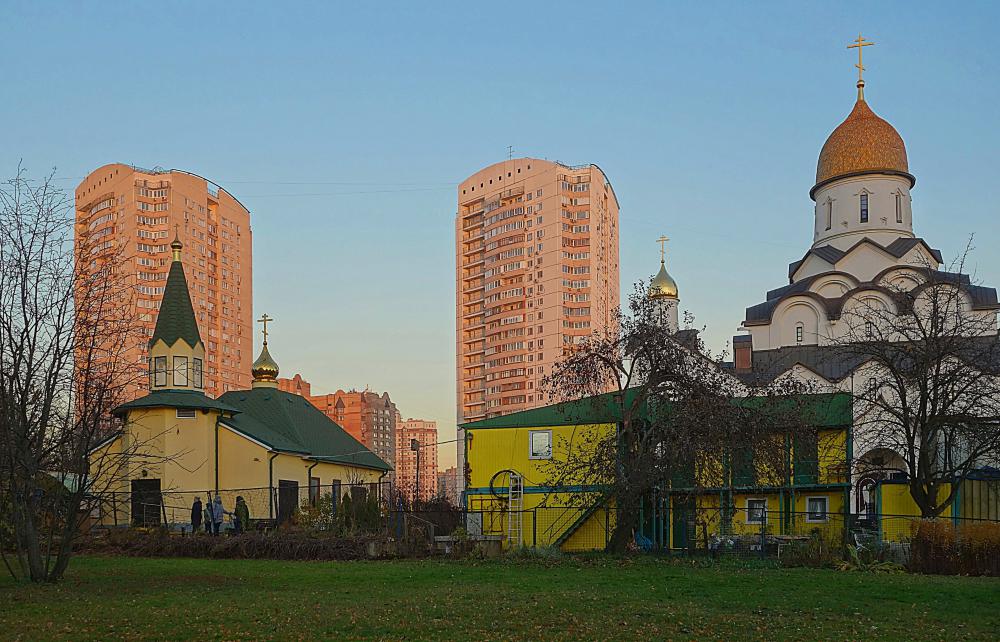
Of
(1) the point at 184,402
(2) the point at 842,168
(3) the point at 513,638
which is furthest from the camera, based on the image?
(2) the point at 842,168

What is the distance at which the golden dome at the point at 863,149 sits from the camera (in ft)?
173

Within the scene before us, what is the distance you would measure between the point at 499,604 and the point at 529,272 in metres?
98.6

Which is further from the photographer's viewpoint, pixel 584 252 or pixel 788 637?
pixel 584 252

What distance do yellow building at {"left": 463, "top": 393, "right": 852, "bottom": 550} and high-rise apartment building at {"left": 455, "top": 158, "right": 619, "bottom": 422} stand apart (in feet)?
231

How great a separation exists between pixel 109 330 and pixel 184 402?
48.4ft

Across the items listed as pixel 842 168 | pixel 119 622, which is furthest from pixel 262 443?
pixel 842 168

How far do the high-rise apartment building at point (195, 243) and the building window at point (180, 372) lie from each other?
60910 mm

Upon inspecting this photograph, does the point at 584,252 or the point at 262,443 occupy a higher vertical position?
the point at 584,252

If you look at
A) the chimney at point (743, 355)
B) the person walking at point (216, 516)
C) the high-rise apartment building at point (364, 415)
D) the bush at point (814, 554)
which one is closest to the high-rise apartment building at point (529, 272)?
the high-rise apartment building at point (364, 415)

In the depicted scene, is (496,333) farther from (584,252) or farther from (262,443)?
(262,443)

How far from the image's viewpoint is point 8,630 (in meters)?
11.9

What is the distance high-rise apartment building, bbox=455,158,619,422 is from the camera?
108438 mm

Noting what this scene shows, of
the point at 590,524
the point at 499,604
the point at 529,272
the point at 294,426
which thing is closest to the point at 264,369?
the point at 294,426

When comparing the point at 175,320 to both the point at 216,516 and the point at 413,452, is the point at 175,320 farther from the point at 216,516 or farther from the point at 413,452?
the point at 413,452
